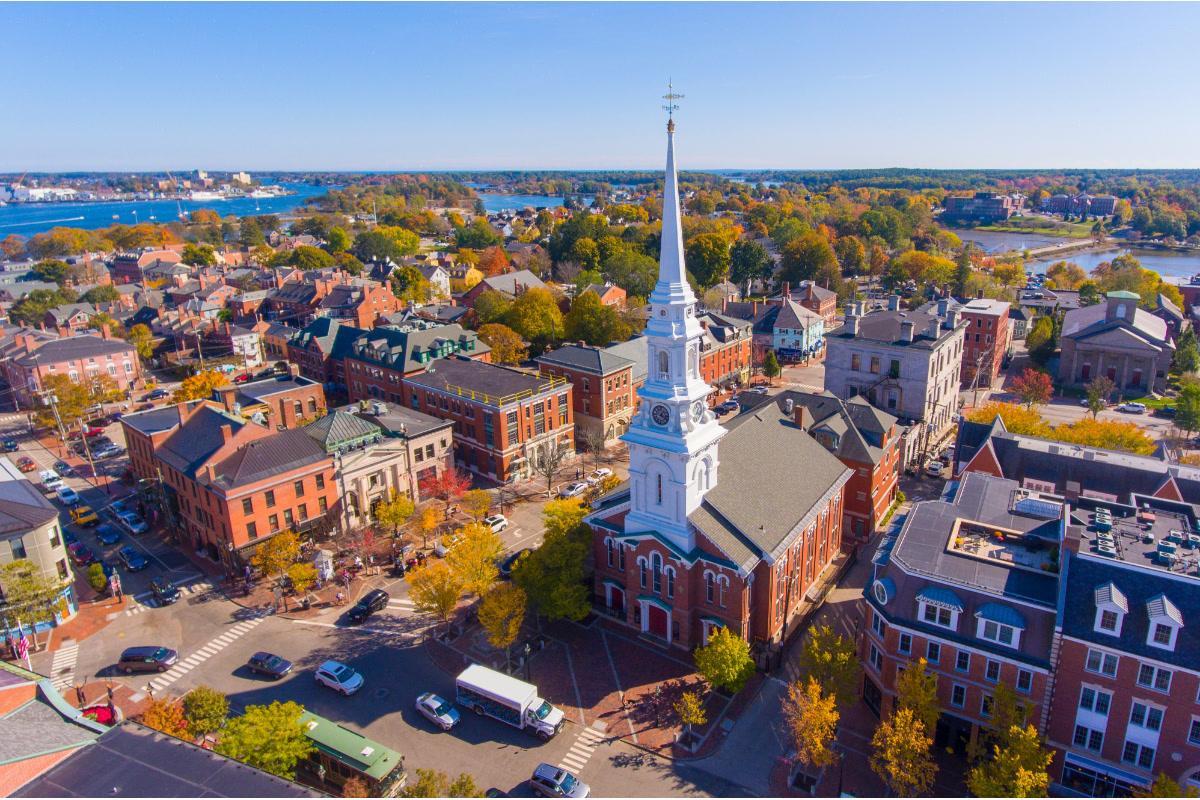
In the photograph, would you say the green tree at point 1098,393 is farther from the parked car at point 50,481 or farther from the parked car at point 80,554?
the parked car at point 50,481

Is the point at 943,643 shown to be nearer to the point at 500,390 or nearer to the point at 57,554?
the point at 500,390

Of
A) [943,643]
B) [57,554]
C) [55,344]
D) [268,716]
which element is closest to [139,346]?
[55,344]

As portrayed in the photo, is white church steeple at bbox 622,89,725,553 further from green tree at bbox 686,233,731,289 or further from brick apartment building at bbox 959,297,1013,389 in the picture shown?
green tree at bbox 686,233,731,289

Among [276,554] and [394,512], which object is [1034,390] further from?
[276,554]

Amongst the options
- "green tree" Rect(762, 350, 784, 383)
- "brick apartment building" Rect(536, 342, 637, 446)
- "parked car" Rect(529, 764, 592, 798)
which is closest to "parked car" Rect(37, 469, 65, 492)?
"brick apartment building" Rect(536, 342, 637, 446)

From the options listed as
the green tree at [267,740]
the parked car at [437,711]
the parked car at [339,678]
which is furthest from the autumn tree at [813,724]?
the parked car at [339,678]
